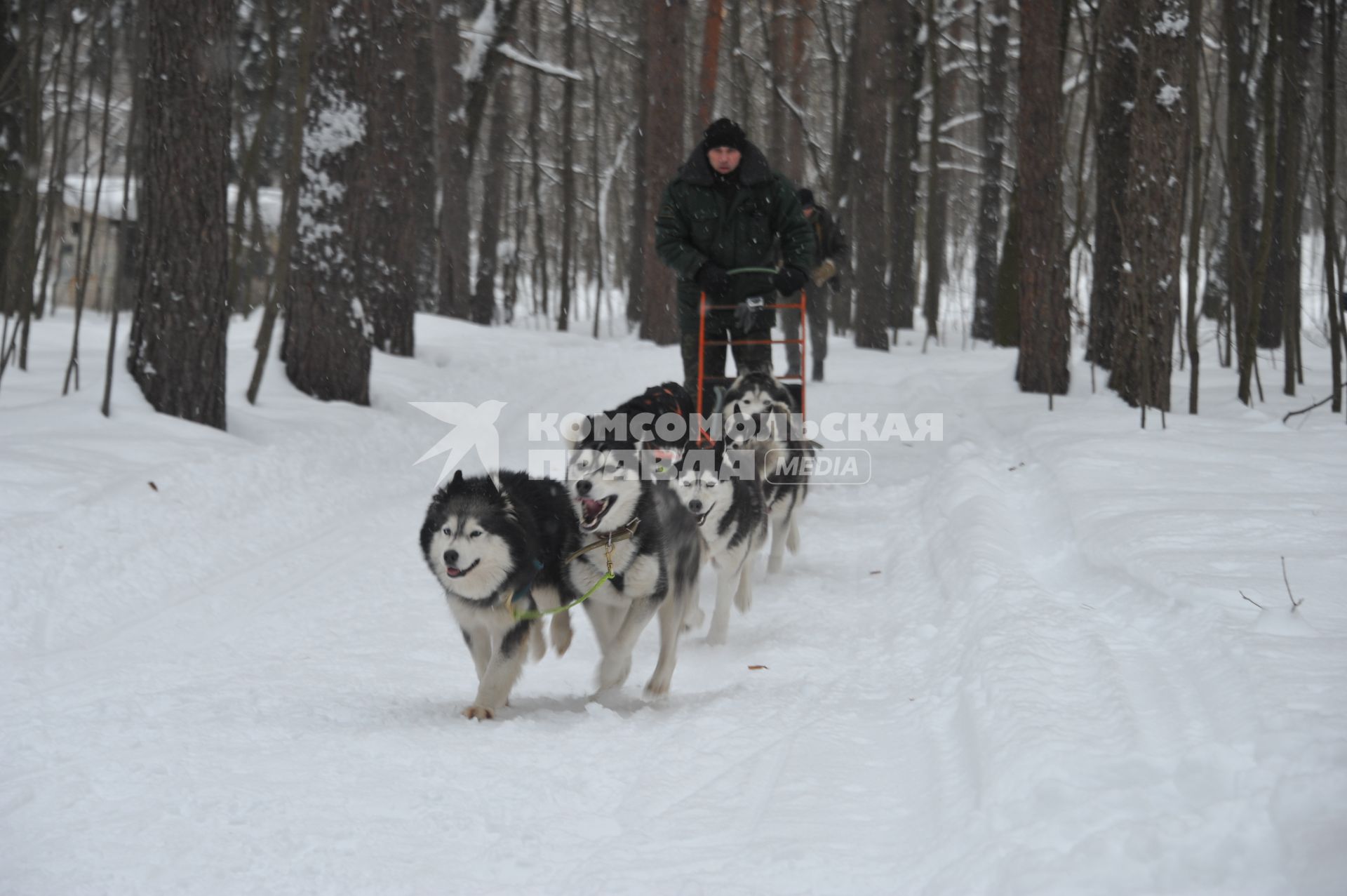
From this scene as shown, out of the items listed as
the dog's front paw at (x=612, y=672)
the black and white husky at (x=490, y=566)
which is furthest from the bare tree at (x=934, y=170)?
the black and white husky at (x=490, y=566)

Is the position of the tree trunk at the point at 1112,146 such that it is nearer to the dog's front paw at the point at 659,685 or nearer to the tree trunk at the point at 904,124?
the dog's front paw at the point at 659,685

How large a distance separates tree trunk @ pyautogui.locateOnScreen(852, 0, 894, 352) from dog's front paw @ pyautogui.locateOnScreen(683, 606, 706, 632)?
12.6 metres

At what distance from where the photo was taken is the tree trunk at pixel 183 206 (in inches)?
271

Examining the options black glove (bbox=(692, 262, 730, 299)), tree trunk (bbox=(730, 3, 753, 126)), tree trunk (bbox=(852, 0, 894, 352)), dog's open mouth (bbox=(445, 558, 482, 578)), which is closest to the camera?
dog's open mouth (bbox=(445, 558, 482, 578))

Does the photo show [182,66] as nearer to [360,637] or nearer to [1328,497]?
[360,637]

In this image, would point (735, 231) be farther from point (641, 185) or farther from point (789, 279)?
point (641, 185)

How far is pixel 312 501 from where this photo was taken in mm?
6875

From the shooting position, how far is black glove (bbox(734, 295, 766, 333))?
21.4 ft

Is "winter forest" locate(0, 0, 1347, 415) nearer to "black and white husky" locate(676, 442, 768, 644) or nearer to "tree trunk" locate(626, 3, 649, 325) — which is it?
"tree trunk" locate(626, 3, 649, 325)

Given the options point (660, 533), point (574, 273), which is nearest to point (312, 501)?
point (660, 533)

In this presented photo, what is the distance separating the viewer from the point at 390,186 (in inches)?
427

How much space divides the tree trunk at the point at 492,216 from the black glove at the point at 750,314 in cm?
1387

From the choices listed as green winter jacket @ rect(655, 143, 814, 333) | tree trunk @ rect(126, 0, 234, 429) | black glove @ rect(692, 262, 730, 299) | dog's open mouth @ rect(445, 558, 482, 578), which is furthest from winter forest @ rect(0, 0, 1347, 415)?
dog's open mouth @ rect(445, 558, 482, 578)

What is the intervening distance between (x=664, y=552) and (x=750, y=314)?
2679mm
